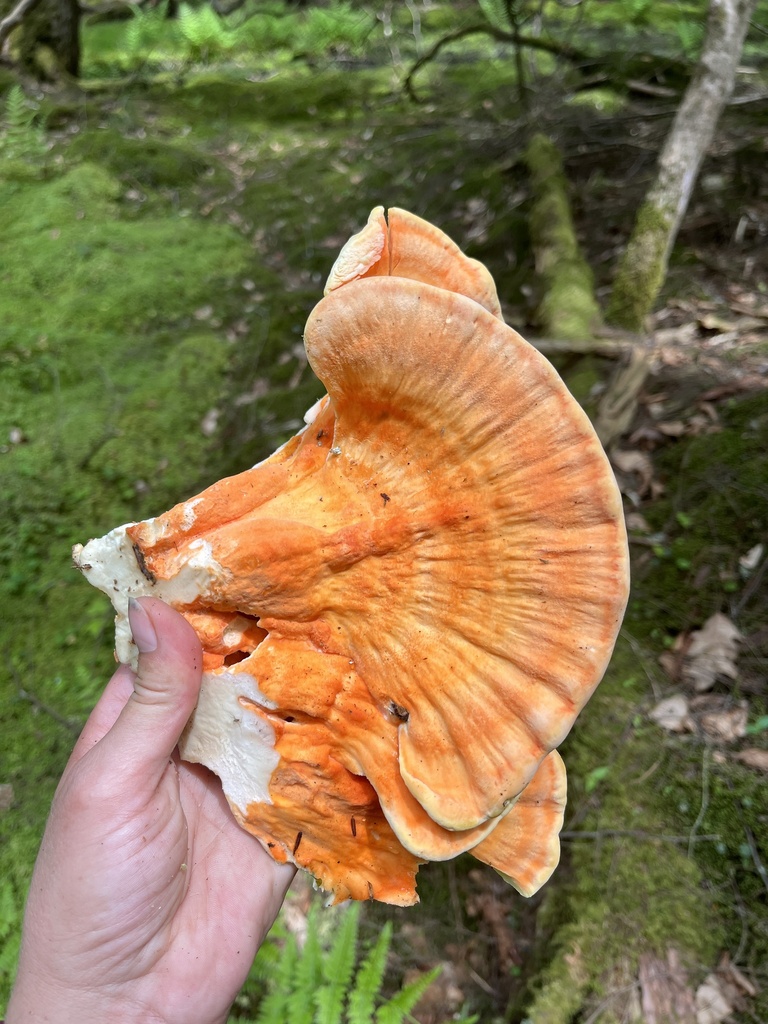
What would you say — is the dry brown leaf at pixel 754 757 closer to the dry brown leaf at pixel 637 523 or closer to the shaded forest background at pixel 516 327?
the shaded forest background at pixel 516 327

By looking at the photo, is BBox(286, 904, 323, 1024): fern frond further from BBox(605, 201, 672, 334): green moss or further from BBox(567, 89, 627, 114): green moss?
BBox(567, 89, 627, 114): green moss

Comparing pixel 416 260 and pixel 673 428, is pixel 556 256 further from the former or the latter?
pixel 416 260

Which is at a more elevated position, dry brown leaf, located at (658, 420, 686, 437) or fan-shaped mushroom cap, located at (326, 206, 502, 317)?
fan-shaped mushroom cap, located at (326, 206, 502, 317)

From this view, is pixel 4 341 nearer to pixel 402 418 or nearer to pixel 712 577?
pixel 402 418

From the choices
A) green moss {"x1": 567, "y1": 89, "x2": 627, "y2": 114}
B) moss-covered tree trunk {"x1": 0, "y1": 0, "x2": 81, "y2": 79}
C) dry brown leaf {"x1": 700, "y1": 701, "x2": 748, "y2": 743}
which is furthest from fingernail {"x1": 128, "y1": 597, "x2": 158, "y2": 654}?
moss-covered tree trunk {"x1": 0, "y1": 0, "x2": 81, "y2": 79}

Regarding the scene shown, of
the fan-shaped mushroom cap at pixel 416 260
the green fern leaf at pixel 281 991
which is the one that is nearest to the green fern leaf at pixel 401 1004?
the green fern leaf at pixel 281 991

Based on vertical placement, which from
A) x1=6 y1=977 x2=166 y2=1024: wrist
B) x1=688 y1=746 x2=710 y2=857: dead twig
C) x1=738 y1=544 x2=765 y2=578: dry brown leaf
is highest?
x1=6 y1=977 x2=166 y2=1024: wrist
